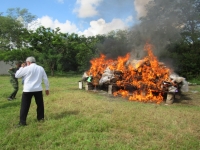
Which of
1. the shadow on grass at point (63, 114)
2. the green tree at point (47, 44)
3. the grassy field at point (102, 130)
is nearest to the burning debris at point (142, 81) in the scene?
the grassy field at point (102, 130)

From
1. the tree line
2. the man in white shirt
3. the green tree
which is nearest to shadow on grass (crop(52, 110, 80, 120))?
the man in white shirt

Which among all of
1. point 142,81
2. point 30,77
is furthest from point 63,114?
point 142,81

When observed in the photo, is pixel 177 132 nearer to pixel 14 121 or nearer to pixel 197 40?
pixel 14 121

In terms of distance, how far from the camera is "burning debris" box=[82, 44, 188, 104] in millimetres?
8969

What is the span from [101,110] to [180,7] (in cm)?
1369

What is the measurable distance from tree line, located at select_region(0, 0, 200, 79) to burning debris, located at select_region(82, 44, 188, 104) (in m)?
2.68

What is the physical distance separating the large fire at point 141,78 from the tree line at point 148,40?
2611 mm

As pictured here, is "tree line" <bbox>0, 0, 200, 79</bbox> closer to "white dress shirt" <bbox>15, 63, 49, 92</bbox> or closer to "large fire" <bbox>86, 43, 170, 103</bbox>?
"large fire" <bbox>86, 43, 170, 103</bbox>

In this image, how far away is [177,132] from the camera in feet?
15.2

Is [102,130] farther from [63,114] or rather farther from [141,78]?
[141,78]

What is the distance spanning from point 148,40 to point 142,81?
498 cm

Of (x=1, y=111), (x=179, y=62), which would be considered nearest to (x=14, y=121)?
(x=1, y=111)

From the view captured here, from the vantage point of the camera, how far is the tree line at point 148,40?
14.2 metres

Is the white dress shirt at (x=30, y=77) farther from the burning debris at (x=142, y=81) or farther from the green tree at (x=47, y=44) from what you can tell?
the green tree at (x=47, y=44)
